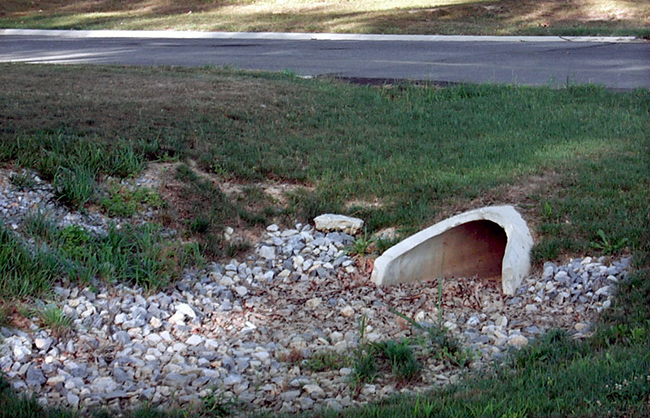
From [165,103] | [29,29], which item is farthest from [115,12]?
[165,103]

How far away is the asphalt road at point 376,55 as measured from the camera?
11448 millimetres

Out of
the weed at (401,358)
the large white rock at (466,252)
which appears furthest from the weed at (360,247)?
the weed at (401,358)

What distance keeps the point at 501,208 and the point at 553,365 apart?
2061 millimetres

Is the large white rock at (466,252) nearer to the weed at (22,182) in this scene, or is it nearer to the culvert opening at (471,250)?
the culvert opening at (471,250)

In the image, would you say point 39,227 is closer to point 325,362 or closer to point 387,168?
point 325,362

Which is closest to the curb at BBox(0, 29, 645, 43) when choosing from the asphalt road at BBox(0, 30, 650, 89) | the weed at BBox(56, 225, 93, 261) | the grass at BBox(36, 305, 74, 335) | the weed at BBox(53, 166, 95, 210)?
the asphalt road at BBox(0, 30, 650, 89)

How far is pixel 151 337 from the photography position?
16.1 ft

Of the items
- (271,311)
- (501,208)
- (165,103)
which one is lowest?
(271,311)

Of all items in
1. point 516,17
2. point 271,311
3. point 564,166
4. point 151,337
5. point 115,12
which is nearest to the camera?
point 151,337

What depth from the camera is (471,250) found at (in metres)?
6.36

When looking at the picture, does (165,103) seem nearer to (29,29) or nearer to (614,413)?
(614,413)

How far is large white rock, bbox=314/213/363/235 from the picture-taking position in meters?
6.45

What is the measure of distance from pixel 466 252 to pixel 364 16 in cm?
1540

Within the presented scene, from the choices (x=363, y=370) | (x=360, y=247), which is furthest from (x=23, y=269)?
(x=360, y=247)
